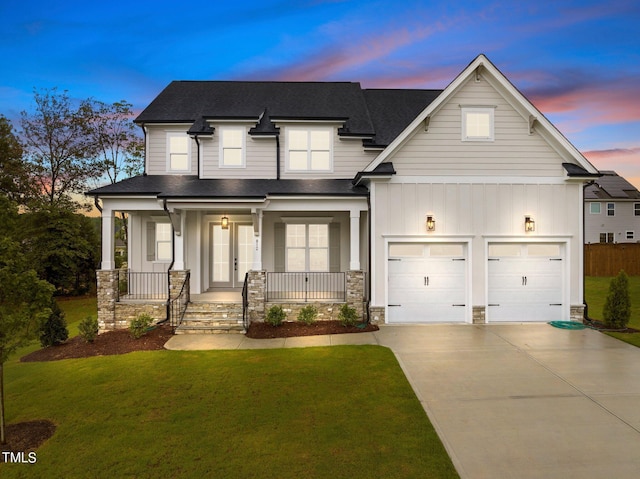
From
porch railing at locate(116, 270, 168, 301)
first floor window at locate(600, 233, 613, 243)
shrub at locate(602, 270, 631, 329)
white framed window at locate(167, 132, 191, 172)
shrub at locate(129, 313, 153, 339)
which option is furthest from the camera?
first floor window at locate(600, 233, 613, 243)

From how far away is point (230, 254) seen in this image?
556 inches

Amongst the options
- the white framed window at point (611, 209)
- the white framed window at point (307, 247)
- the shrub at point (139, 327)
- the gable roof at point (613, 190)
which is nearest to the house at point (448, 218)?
the shrub at point (139, 327)

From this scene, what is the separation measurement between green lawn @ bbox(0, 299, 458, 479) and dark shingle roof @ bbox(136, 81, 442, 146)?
8940mm

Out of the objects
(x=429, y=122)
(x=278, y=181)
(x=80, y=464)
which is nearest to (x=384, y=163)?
(x=429, y=122)

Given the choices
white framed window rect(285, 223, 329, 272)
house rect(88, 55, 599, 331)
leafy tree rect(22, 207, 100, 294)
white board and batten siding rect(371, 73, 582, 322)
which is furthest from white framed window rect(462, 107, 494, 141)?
leafy tree rect(22, 207, 100, 294)

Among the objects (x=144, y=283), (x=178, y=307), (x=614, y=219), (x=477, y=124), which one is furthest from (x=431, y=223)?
Answer: (x=614, y=219)

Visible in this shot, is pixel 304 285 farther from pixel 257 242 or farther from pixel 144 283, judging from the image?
pixel 144 283

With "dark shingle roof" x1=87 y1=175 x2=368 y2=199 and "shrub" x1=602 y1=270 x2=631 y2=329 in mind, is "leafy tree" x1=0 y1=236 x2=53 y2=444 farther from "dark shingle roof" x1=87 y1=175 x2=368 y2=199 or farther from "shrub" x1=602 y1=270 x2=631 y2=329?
"shrub" x1=602 y1=270 x2=631 y2=329

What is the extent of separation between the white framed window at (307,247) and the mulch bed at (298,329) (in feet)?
9.30

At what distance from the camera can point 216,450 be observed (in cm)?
471

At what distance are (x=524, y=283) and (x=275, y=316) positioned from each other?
27.3ft

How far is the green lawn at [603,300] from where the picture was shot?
10047 mm

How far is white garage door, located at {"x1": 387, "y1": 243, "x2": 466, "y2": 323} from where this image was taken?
11.7 metres

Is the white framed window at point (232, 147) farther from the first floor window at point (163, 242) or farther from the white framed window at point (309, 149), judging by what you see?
the first floor window at point (163, 242)
